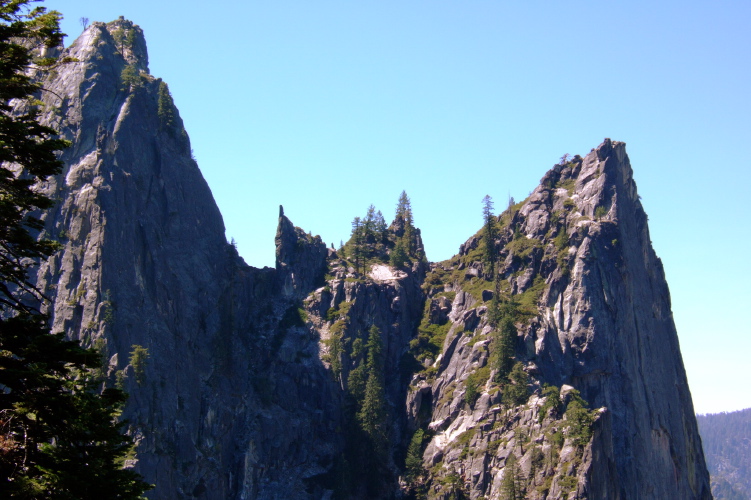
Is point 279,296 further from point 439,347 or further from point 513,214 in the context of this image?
point 513,214

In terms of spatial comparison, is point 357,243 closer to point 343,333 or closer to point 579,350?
point 343,333

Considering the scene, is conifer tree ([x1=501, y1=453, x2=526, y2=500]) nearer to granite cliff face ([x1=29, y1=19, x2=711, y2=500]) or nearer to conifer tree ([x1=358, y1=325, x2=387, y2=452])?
granite cliff face ([x1=29, y1=19, x2=711, y2=500])

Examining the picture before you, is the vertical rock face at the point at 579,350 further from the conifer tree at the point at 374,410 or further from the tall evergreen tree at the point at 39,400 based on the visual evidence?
the tall evergreen tree at the point at 39,400

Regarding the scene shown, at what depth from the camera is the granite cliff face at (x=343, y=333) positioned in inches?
5364

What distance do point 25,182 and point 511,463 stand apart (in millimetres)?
110817

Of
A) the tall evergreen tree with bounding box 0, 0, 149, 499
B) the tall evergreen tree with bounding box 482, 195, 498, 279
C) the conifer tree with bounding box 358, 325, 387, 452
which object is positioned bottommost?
the tall evergreen tree with bounding box 0, 0, 149, 499

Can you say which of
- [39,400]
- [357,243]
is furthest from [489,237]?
[39,400]

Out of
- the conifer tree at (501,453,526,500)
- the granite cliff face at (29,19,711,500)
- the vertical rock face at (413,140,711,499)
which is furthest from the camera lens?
the granite cliff face at (29,19,711,500)

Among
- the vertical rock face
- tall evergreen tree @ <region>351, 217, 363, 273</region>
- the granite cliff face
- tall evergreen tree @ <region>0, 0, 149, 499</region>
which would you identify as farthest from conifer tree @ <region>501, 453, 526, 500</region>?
tall evergreen tree @ <region>0, 0, 149, 499</region>

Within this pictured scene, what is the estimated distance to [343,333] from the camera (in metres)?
164

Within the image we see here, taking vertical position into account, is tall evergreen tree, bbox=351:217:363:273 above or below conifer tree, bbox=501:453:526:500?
above

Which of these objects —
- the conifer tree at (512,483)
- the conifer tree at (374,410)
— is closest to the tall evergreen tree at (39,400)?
the conifer tree at (512,483)

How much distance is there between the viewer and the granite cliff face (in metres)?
136

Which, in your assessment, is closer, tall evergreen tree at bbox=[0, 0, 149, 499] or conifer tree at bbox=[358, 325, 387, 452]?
tall evergreen tree at bbox=[0, 0, 149, 499]
